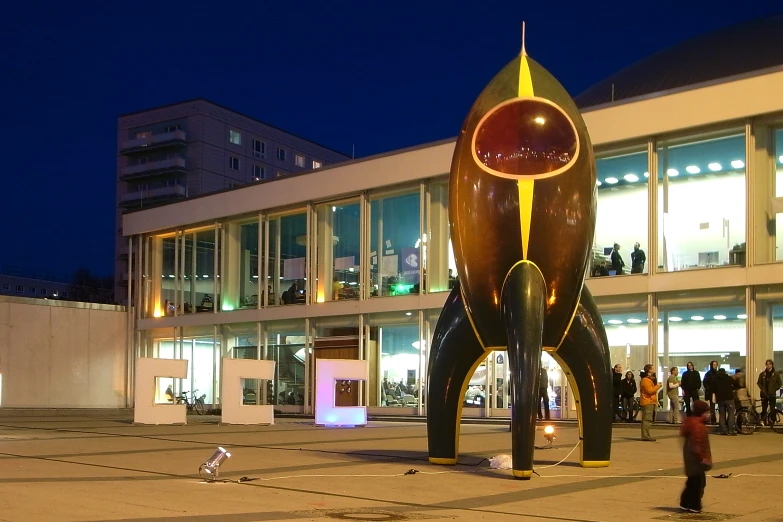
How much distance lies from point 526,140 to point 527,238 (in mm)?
1277

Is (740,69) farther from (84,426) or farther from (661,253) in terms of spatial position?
(84,426)

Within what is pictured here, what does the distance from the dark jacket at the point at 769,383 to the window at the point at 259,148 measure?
76710 millimetres

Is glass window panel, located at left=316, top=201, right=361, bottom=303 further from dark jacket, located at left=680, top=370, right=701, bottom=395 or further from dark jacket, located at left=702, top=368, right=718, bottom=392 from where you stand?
dark jacket, located at left=702, top=368, right=718, bottom=392

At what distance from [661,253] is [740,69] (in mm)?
6978

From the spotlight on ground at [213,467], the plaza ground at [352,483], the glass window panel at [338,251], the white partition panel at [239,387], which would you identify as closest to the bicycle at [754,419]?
the plaza ground at [352,483]

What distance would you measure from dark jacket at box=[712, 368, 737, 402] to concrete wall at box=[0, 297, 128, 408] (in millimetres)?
27969

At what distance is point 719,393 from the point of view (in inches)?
870

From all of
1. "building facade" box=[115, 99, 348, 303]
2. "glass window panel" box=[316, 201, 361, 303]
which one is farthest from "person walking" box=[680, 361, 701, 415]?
"building facade" box=[115, 99, 348, 303]

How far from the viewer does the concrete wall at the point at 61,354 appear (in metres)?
39.9

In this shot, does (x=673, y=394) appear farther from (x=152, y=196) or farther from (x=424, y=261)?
(x=152, y=196)

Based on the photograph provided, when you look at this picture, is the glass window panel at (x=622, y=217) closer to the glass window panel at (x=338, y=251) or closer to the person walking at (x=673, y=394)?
the person walking at (x=673, y=394)

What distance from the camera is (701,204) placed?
27906 millimetres

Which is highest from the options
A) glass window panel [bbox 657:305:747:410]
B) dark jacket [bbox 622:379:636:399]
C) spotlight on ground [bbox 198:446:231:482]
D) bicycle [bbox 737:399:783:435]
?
glass window panel [bbox 657:305:747:410]

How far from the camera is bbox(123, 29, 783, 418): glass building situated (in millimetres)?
26594
